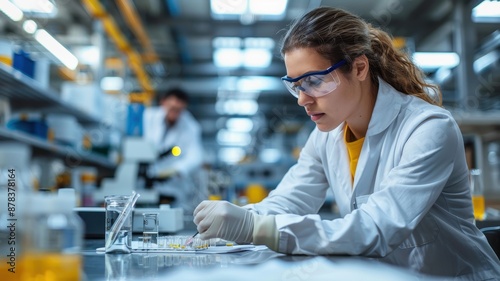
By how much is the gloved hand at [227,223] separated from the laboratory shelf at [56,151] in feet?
5.83

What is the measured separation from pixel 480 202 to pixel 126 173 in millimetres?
2288

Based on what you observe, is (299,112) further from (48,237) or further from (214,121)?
(48,237)

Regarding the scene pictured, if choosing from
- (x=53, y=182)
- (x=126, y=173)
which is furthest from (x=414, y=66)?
(x=53, y=182)

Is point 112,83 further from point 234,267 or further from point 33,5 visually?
point 234,267

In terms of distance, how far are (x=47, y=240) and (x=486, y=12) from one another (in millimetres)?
4847

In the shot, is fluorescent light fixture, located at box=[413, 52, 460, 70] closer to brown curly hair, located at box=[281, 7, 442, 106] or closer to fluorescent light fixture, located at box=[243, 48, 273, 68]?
fluorescent light fixture, located at box=[243, 48, 273, 68]

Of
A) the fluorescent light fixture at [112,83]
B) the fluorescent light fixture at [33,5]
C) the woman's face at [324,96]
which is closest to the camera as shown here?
the woman's face at [324,96]

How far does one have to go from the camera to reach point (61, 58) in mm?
3752

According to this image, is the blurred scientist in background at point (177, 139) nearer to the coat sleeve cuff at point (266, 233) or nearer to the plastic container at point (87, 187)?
the plastic container at point (87, 187)

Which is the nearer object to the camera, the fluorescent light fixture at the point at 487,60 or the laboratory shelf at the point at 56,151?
the laboratory shelf at the point at 56,151

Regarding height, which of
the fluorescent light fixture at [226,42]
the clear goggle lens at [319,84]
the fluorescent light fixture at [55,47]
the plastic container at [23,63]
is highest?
the fluorescent light fixture at [226,42]

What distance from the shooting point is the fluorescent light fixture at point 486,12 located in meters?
4.17

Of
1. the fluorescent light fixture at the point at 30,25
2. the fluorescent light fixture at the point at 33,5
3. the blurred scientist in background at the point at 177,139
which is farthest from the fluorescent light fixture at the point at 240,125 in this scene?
the fluorescent light fixture at the point at 30,25

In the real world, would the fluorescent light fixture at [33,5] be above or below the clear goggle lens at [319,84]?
above
